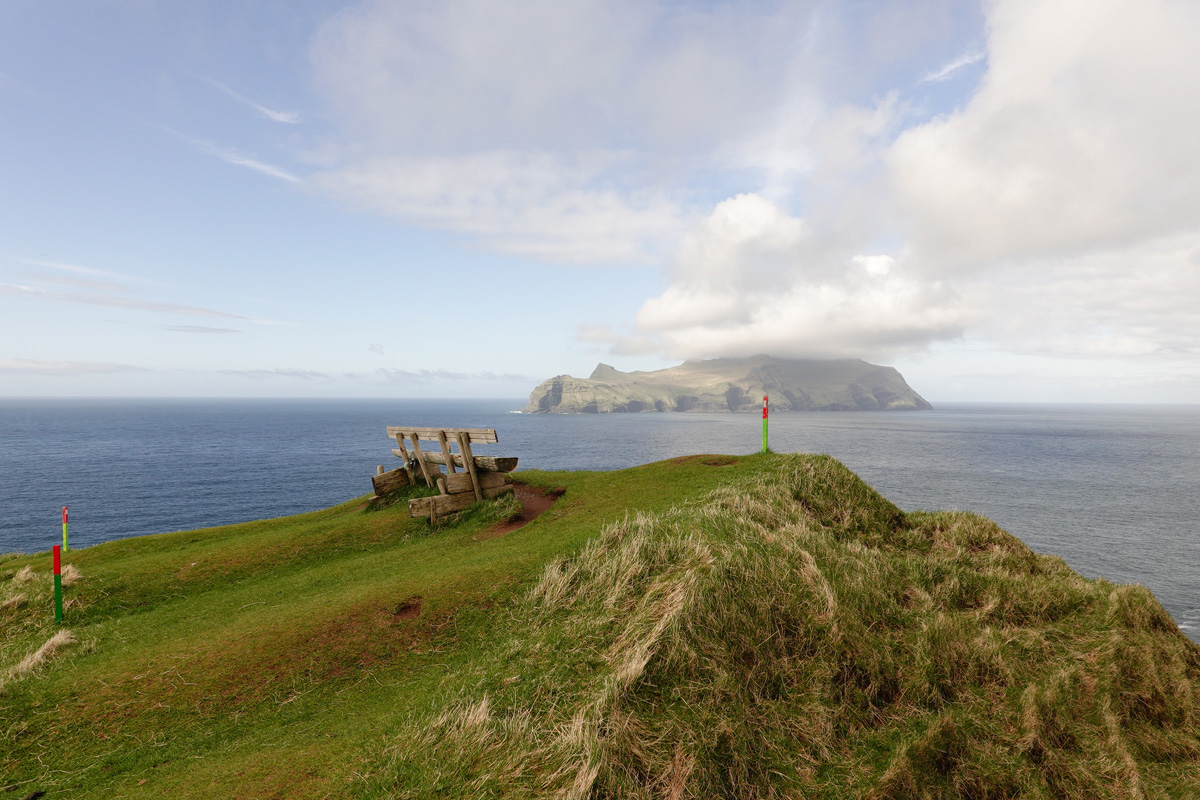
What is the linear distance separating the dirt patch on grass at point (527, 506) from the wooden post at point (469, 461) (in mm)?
1585

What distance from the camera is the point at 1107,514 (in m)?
57.4

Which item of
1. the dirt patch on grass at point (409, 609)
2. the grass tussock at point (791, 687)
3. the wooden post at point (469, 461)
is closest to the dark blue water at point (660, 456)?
the grass tussock at point (791, 687)

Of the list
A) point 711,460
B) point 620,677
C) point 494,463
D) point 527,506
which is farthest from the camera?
point 711,460

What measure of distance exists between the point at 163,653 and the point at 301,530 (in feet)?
31.2

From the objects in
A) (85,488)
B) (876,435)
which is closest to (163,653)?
(85,488)

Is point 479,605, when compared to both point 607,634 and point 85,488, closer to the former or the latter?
point 607,634

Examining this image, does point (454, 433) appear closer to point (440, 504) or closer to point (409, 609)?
point (440, 504)

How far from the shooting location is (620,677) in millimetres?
7859

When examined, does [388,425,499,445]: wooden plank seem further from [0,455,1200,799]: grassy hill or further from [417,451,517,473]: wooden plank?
[0,455,1200,799]: grassy hill

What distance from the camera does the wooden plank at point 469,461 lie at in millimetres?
19984

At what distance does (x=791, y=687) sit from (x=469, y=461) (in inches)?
564

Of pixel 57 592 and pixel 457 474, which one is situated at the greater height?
pixel 457 474

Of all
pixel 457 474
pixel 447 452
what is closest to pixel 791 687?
pixel 457 474

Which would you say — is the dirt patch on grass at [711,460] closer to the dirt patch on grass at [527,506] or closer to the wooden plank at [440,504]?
the dirt patch on grass at [527,506]
